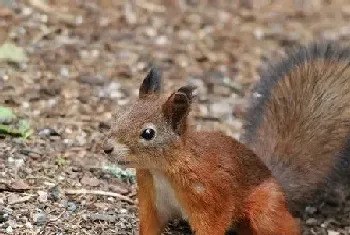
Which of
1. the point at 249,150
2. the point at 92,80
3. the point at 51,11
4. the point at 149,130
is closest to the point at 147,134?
the point at 149,130

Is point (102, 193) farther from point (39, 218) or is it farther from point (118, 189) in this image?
point (39, 218)

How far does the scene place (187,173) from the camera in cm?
388

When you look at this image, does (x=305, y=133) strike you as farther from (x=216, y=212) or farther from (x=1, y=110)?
(x=1, y=110)

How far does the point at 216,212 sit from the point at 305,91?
1.17 m

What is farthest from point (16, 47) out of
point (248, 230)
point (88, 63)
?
point (248, 230)

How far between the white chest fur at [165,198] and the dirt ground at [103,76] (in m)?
0.40

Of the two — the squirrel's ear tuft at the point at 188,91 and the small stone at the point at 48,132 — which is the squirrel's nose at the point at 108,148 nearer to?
the squirrel's ear tuft at the point at 188,91

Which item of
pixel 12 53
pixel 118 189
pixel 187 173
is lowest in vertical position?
pixel 118 189

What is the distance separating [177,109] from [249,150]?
589 mm

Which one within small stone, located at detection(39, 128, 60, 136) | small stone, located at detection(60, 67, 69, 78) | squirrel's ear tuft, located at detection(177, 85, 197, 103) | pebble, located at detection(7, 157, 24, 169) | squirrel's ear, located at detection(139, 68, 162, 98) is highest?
small stone, located at detection(60, 67, 69, 78)

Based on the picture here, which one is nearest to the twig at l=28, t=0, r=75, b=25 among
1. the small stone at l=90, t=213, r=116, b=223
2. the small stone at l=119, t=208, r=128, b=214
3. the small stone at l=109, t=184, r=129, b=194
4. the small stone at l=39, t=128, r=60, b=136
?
the small stone at l=39, t=128, r=60, b=136

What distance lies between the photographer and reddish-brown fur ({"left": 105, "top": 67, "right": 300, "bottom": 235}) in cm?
380

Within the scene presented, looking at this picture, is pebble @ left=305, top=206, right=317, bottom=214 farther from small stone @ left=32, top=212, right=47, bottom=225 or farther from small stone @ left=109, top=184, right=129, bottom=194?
small stone @ left=32, top=212, right=47, bottom=225

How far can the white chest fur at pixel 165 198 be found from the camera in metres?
3.93
